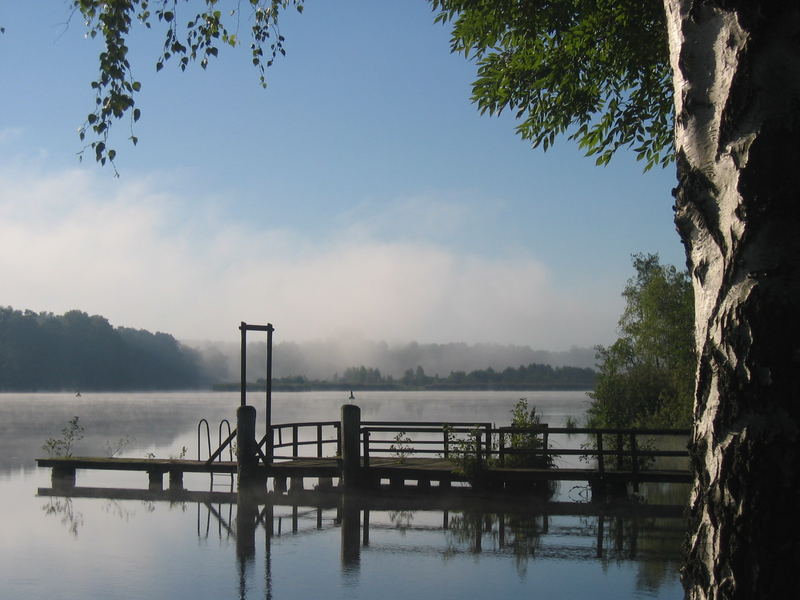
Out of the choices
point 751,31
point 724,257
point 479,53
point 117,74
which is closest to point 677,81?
point 751,31

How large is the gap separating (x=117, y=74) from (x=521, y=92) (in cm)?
756

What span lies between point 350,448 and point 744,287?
18.1 m

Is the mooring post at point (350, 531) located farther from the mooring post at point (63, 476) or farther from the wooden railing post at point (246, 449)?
the mooring post at point (63, 476)

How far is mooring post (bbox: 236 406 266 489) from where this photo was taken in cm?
2097

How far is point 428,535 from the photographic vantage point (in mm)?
15750

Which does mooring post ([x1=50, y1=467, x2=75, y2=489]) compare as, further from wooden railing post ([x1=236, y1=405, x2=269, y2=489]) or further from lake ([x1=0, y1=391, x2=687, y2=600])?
wooden railing post ([x1=236, y1=405, x2=269, y2=489])

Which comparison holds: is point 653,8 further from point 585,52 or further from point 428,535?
point 428,535

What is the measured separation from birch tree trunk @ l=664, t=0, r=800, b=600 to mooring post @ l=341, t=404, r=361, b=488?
Result: 1756 cm

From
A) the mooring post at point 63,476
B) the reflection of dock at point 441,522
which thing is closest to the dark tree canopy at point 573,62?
the reflection of dock at point 441,522

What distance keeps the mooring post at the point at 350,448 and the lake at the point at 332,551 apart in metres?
0.95

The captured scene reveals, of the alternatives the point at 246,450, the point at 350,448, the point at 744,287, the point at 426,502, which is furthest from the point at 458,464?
the point at 744,287

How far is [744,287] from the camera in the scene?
2785mm

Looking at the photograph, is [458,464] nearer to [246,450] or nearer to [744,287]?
[246,450]

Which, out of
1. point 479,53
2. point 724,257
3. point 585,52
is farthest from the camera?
point 479,53
